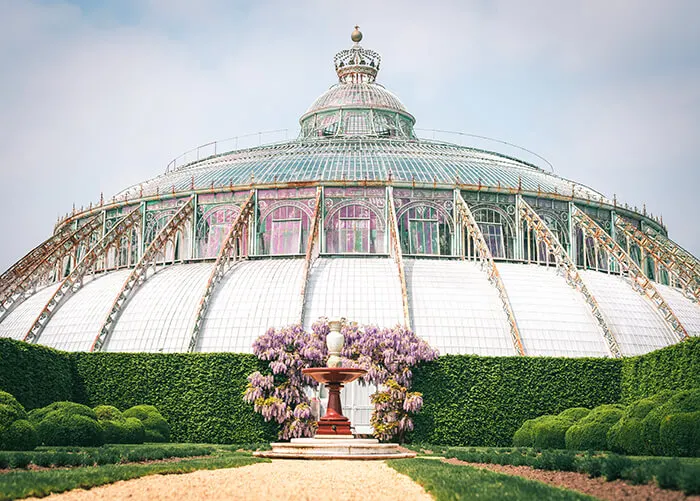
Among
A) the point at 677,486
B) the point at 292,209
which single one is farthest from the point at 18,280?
the point at 677,486

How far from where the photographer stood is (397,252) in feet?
129

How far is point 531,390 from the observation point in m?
33.4

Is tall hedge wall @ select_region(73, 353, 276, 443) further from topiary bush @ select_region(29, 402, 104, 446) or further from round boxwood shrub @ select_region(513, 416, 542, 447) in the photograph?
round boxwood shrub @ select_region(513, 416, 542, 447)

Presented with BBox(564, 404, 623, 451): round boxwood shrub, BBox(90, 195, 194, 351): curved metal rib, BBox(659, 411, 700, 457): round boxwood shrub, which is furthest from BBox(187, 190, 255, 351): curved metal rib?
BBox(659, 411, 700, 457): round boxwood shrub

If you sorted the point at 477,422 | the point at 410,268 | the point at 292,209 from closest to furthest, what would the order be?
the point at 477,422, the point at 410,268, the point at 292,209

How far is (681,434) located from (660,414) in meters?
1.61

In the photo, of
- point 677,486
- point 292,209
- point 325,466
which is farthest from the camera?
point 292,209

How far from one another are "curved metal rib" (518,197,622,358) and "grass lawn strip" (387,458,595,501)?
20.2 metres

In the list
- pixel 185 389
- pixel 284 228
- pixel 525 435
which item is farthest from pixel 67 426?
pixel 284 228

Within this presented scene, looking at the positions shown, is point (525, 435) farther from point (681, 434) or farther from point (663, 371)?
point (681, 434)

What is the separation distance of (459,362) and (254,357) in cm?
814

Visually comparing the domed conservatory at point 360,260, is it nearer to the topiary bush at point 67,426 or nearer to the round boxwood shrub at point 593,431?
the round boxwood shrub at point 593,431

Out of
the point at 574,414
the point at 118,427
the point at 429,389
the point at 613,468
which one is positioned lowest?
the point at 613,468

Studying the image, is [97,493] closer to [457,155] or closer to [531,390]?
[531,390]
